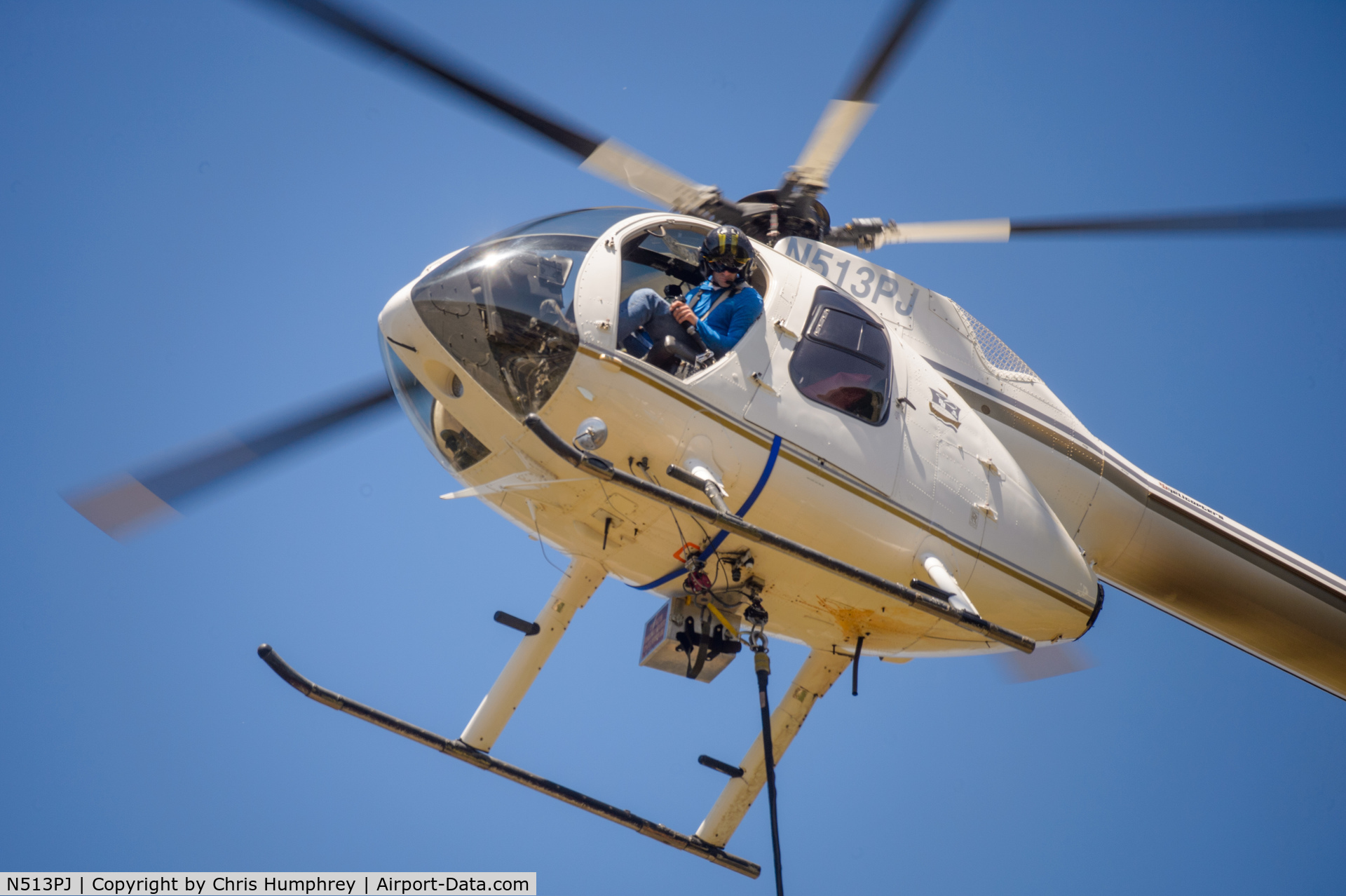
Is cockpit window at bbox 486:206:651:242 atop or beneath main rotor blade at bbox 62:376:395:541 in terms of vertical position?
atop

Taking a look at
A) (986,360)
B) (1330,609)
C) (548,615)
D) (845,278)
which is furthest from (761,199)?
(1330,609)

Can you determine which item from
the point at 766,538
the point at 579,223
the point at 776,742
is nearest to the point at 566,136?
the point at 579,223

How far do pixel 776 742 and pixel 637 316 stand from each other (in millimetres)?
4436

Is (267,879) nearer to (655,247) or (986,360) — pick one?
(655,247)

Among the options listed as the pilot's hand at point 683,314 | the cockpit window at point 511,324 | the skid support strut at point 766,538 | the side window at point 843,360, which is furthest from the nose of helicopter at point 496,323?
the side window at point 843,360

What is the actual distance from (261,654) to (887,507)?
4523 millimetres

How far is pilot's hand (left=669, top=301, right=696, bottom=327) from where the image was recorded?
712cm

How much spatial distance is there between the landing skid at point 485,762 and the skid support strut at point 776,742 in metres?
0.24

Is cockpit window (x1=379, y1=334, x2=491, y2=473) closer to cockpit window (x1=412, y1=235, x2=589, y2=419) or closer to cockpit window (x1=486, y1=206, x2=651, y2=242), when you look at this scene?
cockpit window (x1=412, y1=235, x2=589, y2=419)

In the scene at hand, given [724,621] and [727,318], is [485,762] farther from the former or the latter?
[727,318]

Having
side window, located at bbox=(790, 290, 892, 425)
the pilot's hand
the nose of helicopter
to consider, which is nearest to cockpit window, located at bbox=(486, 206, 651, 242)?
the nose of helicopter

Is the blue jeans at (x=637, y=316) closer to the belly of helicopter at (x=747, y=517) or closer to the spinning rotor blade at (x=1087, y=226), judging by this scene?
the belly of helicopter at (x=747, y=517)

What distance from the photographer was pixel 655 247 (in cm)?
835

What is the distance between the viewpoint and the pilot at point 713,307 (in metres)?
7.08
